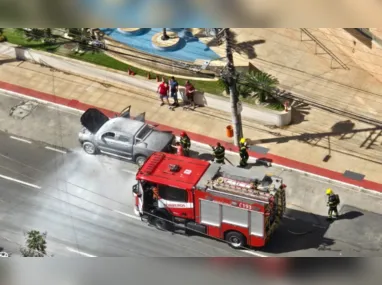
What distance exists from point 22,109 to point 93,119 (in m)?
3.09

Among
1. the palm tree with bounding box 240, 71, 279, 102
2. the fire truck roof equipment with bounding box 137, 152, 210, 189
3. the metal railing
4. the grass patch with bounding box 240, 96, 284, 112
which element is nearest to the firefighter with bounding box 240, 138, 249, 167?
the fire truck roof equipment with bounding box 137, 152, 210, 189

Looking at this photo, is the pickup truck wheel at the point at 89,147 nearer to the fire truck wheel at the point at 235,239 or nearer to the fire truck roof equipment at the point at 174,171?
the fire truck roof equipment at the point at 174,171

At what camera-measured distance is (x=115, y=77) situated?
24188mm

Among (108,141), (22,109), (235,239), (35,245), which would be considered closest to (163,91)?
(108,141)

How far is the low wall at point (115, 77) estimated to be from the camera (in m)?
22.2

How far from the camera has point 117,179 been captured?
20.0 metres

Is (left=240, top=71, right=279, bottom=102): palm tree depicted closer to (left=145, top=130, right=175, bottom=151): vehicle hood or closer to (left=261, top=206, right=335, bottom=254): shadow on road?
(left=145, top=130, right=175, bottom=151): vehicle hood

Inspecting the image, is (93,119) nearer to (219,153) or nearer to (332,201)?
(219,153)

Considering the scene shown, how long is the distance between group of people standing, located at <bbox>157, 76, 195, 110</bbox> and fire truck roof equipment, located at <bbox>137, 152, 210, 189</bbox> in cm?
481

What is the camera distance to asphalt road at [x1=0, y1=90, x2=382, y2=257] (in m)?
17.8

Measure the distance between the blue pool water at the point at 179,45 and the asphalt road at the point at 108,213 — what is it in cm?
464

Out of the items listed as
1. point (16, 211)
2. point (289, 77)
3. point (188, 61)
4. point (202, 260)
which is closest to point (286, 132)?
point (289, 77)

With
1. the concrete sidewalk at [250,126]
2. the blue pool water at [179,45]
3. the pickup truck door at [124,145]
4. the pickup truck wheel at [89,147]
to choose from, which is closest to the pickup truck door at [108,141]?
the pickup truck door at [124,145]

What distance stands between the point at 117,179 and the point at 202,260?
13220 mm
